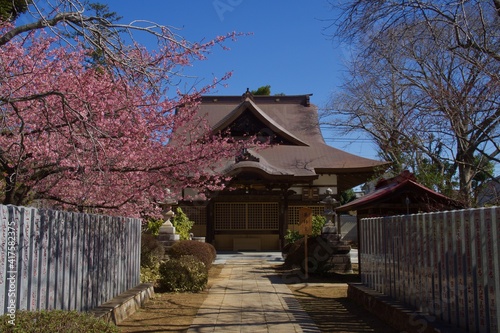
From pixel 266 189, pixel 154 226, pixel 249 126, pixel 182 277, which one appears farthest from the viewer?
pixel 249 126

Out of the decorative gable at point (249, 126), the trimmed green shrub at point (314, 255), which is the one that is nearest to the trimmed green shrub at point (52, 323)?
the trimmed green shrub at point (314, 255)

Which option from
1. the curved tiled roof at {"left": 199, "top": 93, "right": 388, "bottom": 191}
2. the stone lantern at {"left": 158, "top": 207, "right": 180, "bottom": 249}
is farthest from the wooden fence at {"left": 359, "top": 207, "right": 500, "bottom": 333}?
the curved tiled roof at {"left": 199, "top": 93, "right": 388, "bottom": 191}

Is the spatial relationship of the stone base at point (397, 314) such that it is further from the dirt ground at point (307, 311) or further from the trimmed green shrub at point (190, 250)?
the trimmed green shrub at point (190, 250)

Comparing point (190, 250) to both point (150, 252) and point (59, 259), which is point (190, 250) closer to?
point (150, 252)

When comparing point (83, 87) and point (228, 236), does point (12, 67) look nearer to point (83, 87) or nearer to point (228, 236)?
point (83, 87)

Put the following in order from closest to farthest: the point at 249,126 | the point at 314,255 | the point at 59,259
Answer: the point at 59,259 → the point at 314,255 → the point at 249,126

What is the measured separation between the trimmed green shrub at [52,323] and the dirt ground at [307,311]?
3.10 m

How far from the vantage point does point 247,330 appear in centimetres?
760

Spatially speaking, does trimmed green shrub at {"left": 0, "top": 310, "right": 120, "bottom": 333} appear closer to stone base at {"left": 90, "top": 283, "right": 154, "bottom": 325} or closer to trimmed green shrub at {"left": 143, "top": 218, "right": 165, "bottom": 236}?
stone base at {"left": 90, "top": 283, "right": 154, "bottom": 325}

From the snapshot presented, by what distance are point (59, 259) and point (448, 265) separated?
174 inches

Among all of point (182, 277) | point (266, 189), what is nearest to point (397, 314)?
point (182, 277)

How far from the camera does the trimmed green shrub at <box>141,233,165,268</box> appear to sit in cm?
1458

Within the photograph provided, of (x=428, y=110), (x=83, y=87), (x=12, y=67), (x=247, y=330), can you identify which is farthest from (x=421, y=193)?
(x=12, y=67)

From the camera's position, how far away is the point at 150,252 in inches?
590
